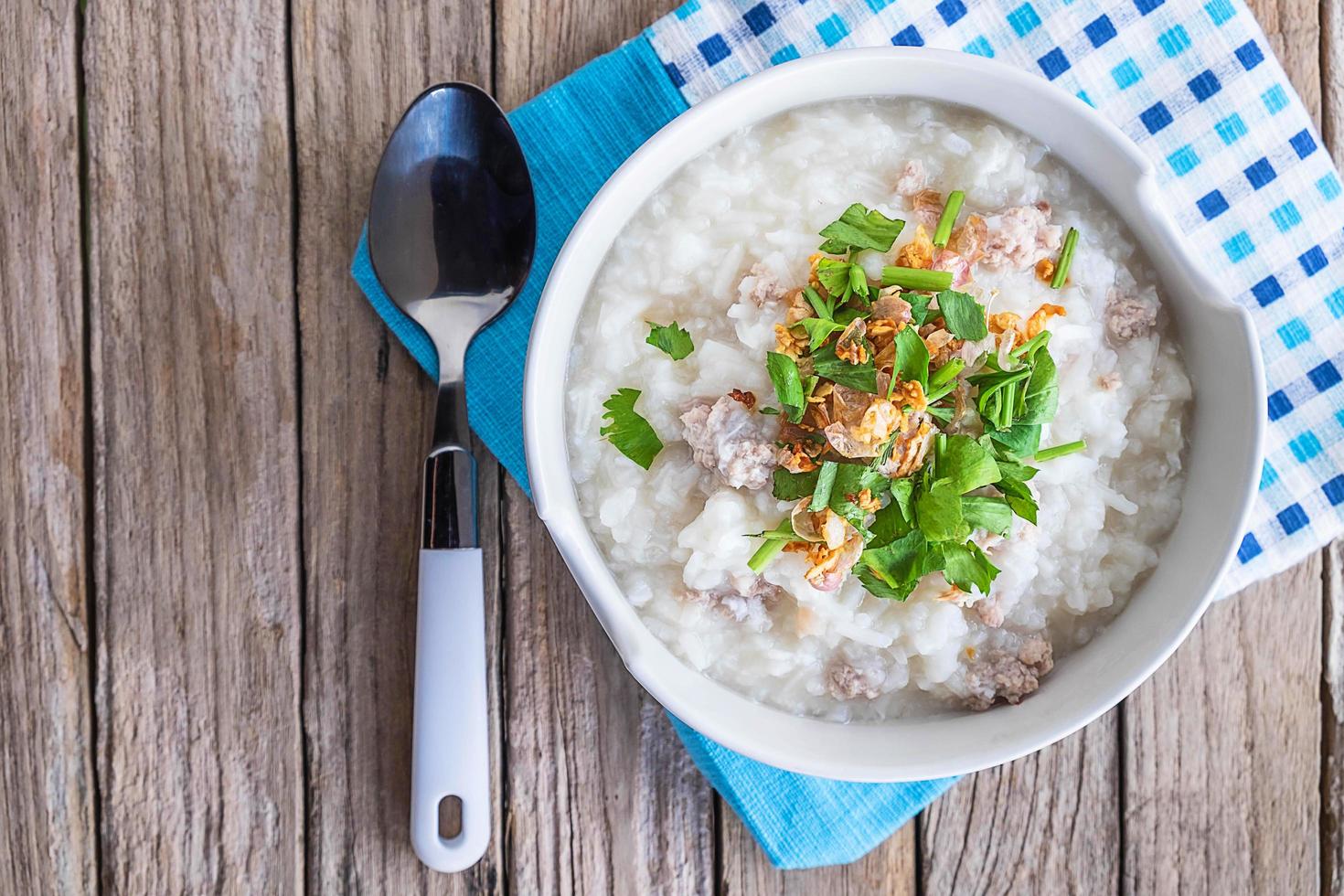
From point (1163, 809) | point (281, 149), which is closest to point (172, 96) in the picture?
point (281, 149)

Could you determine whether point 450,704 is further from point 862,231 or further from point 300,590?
point 862,231

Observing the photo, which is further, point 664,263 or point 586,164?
point 586,164

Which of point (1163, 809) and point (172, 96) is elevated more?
point (172, 96)

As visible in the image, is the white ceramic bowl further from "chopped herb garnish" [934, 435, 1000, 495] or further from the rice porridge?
"chopped herb garnish" [934, 435, 1000, 495]

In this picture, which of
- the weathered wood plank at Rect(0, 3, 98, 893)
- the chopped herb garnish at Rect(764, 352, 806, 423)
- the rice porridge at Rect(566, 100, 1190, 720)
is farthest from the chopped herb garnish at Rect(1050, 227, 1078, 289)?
the weathered wood plank at Rect(0, 3, 98, 893)

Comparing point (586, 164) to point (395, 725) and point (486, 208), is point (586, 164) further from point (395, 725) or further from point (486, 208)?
point (395, 725)
